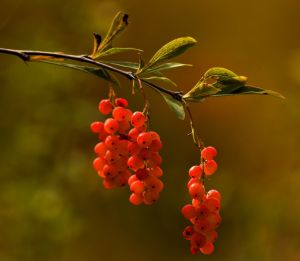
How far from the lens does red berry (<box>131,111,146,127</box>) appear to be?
643 mm

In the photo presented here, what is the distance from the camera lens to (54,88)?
171 cm

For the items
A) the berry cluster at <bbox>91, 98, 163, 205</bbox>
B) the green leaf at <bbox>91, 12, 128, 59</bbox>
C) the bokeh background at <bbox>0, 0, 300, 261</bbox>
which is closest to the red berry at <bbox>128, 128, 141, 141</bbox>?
the berry cluster at <bbox>91, 98, 163, 205</bbox>

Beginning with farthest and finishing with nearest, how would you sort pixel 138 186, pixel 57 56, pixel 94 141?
pixel 94 141, pixel 138 186, pixel 57 56

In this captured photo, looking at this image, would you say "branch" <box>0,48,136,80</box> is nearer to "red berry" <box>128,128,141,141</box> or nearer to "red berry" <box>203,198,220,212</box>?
"red berry" <box>128,128,141,141</box>

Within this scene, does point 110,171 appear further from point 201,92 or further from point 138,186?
point 201,92

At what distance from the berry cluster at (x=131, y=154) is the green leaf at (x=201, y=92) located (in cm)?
7

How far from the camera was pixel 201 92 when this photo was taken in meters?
0.59

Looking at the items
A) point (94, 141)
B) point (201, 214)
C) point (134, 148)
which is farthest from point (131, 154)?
point (94, 141)

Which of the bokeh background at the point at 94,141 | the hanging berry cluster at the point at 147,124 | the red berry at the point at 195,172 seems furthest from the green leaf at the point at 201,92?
the bokeh background at the point at 94,141

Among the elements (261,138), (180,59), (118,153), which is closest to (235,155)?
(261,138)

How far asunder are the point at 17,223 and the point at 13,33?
641 mm

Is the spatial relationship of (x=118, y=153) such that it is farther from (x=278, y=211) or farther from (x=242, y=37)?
(x=242, y=37)

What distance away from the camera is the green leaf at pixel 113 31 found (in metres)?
0.61

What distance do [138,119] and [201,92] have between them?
0.09m
